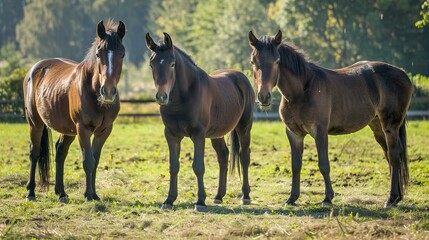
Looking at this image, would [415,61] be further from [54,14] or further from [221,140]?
[54,14]

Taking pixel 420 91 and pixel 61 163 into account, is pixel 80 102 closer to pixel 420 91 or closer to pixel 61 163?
pixel 61 163

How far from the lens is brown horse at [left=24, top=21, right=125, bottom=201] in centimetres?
1080

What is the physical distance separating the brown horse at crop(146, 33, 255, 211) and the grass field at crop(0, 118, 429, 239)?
21.9 inches

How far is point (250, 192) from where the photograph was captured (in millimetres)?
12562

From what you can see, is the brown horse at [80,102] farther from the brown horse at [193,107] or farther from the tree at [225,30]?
the tree at [225,30]

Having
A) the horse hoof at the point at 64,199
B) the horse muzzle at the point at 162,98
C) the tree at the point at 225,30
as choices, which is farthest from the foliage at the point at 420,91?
the tree at the point at 225,30

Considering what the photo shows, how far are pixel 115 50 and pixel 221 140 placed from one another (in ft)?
7.51

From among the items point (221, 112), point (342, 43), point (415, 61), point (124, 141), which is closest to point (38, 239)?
point (221, 112)

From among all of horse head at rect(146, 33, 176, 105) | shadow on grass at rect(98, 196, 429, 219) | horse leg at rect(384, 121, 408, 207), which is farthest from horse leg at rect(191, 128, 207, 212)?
horse leg at rect(384, 121, 408, 207)

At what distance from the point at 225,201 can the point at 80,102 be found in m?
2.57

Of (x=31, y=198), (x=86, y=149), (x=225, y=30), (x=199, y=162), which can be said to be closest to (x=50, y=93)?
(x=86, y=149)

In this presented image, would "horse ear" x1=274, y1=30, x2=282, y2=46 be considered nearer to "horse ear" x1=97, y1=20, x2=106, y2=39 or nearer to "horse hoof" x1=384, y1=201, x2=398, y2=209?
"horse ear" x1=97, y1=20, x2=106, y2=39

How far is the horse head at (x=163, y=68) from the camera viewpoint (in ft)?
33.0

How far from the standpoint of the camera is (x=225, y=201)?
1171cm
